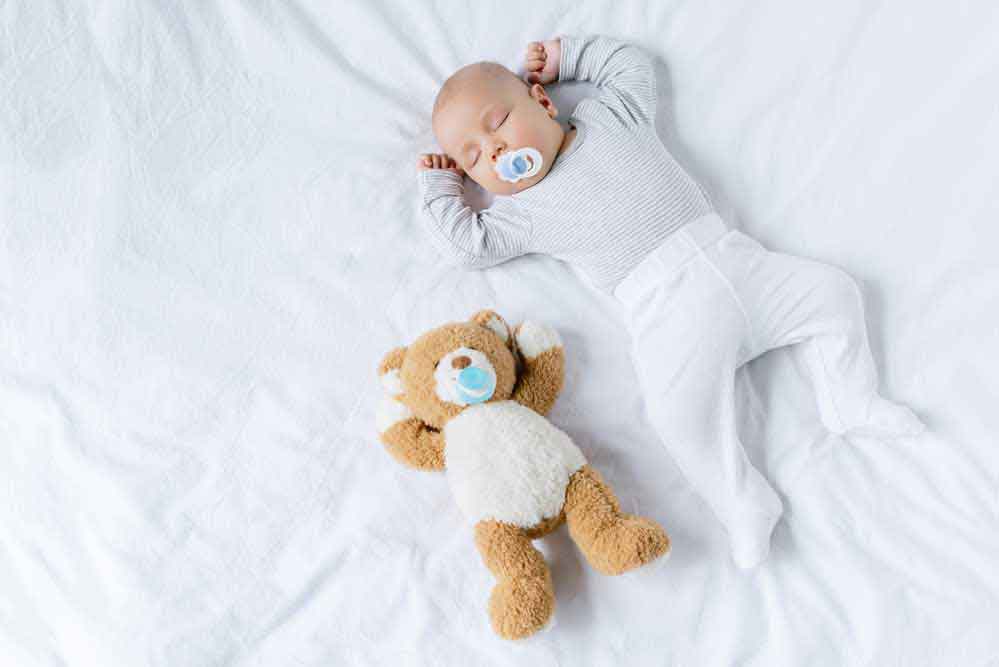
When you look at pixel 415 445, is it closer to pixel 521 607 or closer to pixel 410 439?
pixel 410 439

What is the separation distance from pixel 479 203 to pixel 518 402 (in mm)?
340

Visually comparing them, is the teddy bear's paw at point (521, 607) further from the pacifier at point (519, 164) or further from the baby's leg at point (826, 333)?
the pacifier at point (519, 164)

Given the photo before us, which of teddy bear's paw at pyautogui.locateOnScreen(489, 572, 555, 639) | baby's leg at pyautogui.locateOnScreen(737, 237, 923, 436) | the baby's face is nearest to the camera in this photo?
teddy bear's paw at pyautogui.locateOnScreen(489, 572, 555, 639)

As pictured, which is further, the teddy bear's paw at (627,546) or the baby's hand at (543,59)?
the baby's hand at (543,59)

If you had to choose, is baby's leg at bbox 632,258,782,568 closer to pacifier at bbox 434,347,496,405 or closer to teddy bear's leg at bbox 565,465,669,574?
teddy bear's leg at bbox 565,465,669,574

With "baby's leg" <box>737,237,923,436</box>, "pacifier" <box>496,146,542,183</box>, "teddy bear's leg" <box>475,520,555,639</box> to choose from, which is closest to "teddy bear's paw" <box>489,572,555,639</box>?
"teddy bear's leg" <box>475,520,555,639</box>

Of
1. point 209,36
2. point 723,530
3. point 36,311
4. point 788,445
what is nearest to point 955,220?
point 788,445

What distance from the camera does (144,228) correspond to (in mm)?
1276

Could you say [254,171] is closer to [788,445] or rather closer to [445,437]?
[445,437]

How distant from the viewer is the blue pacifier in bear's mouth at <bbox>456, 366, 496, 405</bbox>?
1.07 metres

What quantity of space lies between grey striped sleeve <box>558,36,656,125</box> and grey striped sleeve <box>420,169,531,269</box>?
21 centimetres

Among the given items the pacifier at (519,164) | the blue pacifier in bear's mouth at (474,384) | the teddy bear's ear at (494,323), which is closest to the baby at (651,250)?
the pacifier at (519,164)

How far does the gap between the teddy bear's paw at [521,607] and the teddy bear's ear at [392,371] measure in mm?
283

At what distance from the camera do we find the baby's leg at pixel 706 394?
1.07 metres
